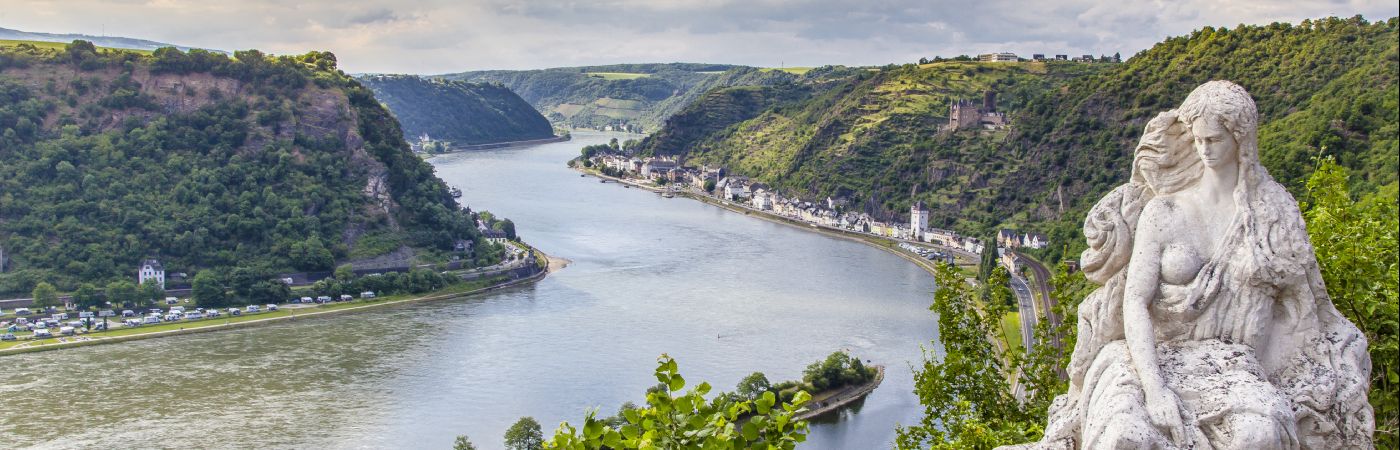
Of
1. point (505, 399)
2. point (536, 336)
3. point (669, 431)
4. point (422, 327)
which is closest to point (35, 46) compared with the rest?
point (422, 327)

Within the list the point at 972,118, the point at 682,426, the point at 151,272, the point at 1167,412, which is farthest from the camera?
the point at 972,118

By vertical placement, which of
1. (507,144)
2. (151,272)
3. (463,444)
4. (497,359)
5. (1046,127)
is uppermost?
(1046,127)

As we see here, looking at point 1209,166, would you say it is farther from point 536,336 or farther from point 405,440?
point 536,336

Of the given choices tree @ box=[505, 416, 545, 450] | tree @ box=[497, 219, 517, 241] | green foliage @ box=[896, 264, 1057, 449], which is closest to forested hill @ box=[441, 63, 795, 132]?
tree @ box=[497, 219, 517, 241]

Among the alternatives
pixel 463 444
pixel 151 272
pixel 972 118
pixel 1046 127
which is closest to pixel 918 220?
pixel 1046 127

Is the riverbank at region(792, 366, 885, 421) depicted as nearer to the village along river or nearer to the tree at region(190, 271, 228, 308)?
the village along river

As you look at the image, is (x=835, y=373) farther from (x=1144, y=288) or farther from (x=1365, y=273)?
(x=1144, y=288)
